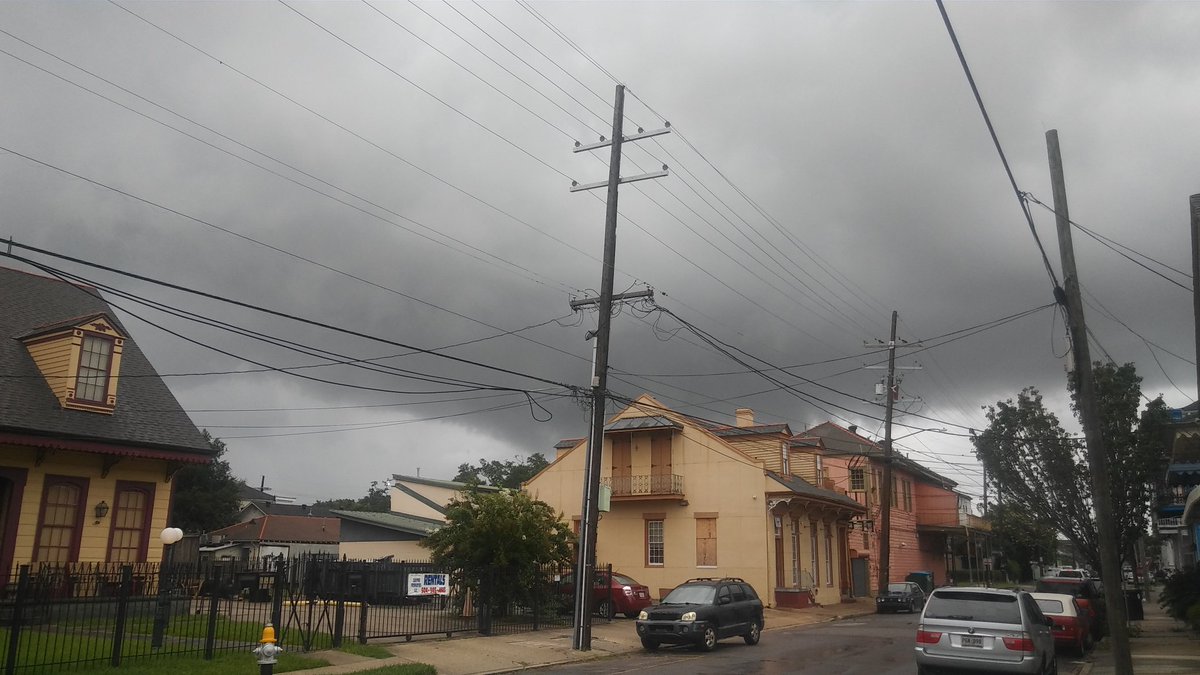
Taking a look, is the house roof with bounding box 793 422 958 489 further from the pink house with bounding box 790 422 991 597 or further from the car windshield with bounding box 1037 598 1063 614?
the car windshield with bounding box 1037 598 1063 614

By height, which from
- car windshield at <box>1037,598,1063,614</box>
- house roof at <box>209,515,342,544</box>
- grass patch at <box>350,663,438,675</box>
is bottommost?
grass patch at <box>350,663,438,675</box>

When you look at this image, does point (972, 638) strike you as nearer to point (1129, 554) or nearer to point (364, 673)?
point (364, 673)

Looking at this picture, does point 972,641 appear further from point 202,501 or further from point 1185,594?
point 202,501

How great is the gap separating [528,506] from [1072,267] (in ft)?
52.2

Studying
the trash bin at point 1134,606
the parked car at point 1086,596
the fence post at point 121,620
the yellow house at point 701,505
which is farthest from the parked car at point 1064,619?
the fence post at point 121,620

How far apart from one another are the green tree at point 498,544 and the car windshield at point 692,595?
4.99 metres

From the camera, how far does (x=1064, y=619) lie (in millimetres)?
19812

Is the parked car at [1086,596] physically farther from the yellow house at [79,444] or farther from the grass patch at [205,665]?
the yellow house at [79,444]

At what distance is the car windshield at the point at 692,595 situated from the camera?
69.9 ft

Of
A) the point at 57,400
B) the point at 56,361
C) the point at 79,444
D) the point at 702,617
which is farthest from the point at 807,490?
the point at 56,361

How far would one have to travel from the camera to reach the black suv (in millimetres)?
20391

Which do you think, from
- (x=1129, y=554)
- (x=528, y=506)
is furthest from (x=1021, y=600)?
(x=1129, y=554)

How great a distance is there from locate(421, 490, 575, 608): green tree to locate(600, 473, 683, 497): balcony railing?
→ 1147cm

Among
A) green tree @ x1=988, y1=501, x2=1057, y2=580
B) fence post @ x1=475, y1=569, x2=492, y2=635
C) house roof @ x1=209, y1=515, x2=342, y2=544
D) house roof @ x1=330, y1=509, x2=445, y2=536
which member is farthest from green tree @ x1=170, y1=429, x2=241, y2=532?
green tree @ x1=988, y1=501, x2=1057, y2=580
